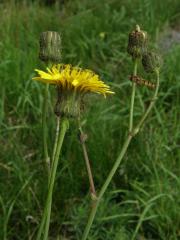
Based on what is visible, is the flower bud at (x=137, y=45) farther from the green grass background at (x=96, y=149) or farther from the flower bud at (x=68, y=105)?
the green grass background at (x=96, y=149)

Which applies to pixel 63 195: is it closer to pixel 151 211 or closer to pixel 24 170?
pixel 24 170

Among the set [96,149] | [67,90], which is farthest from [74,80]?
[96,149]

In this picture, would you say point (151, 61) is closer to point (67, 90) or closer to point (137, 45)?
point (137, 45)

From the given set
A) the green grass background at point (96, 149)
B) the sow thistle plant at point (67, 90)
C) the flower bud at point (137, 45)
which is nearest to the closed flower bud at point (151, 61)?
the flower bud at point (137, 45)

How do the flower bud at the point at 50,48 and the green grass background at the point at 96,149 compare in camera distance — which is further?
the green grass background at the point at 96,149

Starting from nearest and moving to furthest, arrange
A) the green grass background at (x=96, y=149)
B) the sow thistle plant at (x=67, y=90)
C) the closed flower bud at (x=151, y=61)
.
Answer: the sow thistle plant at (x=67, y=90), the closed flower bud at (x=151, y=61), the green grass background at (x=96, y=149)

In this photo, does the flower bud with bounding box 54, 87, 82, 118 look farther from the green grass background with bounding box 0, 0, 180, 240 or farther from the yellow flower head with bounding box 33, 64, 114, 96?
the green grass background with bounding box 0, 0, 180, 240

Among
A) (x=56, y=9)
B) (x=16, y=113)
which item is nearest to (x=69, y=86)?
(x=16, y=113)
